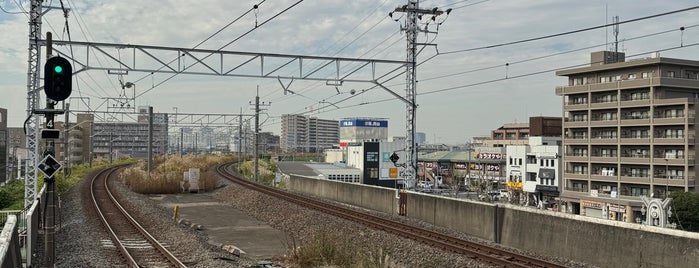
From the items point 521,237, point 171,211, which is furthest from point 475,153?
point 521,237

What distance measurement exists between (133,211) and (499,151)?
83.3 metres

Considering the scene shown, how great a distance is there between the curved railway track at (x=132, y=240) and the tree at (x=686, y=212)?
4614 cm

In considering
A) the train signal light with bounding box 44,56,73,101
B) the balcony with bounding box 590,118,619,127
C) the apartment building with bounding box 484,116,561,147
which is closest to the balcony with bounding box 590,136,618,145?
the balcony with bounding box 590,118,619,127

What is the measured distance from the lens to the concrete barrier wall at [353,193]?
23953mm

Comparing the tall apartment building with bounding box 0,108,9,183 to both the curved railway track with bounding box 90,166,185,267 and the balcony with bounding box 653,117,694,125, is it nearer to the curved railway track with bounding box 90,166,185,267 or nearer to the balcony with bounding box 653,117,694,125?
the curved railway track with bounding box 90,166,185,267

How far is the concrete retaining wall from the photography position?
11562mm

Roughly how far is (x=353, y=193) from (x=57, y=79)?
18341mm

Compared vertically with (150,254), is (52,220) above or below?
above

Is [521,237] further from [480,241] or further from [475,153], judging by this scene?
[475,153]

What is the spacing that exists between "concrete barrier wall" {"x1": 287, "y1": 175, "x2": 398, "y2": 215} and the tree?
1358 inches

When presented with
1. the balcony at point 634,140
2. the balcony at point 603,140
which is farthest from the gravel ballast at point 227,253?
the balcony at point 603,140

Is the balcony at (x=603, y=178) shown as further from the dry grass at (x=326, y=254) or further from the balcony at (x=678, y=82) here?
the dry grass at (x=326, y=254)

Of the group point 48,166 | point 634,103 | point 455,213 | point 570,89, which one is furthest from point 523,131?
point 48,166

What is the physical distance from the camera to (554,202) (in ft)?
255
